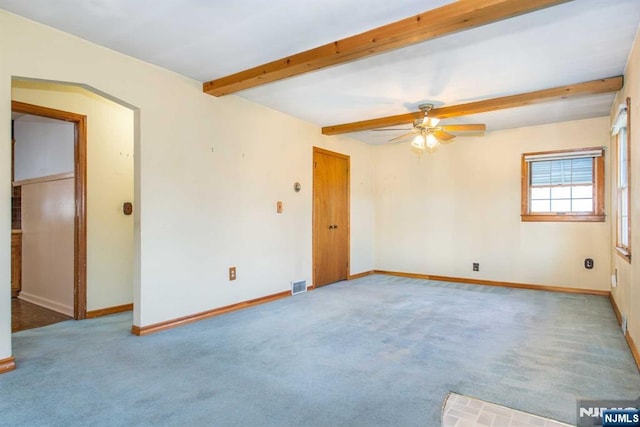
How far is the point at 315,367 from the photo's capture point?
8.64ft

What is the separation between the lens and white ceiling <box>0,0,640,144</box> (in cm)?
249

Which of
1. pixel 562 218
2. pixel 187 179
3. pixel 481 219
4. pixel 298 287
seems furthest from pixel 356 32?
pixel 562 218

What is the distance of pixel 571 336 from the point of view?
10.8ft

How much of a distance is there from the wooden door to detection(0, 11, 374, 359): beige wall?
45 cm

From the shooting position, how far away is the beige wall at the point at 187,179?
9.03ft

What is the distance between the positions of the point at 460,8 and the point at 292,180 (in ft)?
10.5

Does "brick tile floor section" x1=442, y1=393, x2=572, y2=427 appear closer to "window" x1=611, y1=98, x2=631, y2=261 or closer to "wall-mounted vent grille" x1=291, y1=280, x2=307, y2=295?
"window" x1=611, y1=98, x2=631, y2=261

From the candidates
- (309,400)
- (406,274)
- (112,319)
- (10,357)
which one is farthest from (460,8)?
(406,274)

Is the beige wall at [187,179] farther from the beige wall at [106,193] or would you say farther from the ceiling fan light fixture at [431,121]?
the ceiling fan light fixture at [431,121]

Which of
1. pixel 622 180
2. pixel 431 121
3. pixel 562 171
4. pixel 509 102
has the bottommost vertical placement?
pixel 622 180

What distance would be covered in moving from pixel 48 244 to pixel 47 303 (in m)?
0.70

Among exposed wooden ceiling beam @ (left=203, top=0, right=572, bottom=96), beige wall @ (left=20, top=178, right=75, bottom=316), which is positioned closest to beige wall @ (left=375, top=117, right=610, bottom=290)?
exposed wooden ceiling beam @ (left=203, top=0, right=572, bottom=96)

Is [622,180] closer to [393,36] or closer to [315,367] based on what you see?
[393,36]

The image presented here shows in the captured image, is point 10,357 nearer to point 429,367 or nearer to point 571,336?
point 429,367
